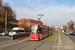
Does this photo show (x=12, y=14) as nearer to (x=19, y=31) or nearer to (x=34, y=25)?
(x=19, y=31)

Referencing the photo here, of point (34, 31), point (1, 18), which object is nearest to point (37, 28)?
point (34, 31)

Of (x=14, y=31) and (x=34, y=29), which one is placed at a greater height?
(x=34, y=29)

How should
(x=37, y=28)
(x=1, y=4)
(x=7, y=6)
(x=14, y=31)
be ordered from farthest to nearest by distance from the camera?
(x=7, y=6)
(x=1, y=4)
(x=14, y=31)
(x=37, y=28)

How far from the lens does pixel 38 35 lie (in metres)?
20.6

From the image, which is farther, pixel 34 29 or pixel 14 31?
pixel 14 31

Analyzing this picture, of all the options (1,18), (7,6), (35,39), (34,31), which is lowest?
(35,39)

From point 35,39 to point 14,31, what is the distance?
12940mm

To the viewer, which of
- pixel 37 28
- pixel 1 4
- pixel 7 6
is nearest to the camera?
pixel 37 28

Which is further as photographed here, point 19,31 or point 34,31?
point 19,31

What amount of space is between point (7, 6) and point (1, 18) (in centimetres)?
684

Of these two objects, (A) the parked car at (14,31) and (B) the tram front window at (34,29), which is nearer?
(B) the tram front window at (34,29)

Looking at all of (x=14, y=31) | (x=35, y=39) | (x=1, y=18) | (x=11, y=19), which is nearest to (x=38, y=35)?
(x=35, y=39)

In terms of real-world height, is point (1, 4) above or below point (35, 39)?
above

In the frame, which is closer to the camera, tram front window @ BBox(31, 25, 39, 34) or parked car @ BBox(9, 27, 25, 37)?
tram front window @ BBox(31, 25, 39, 34)
